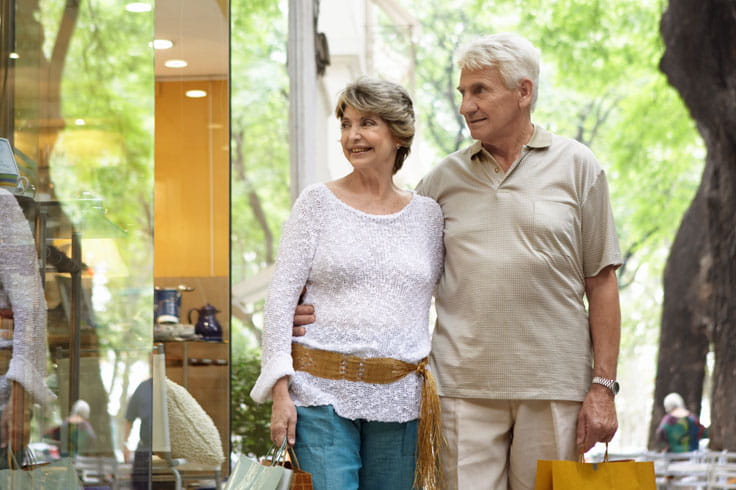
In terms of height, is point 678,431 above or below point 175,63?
below

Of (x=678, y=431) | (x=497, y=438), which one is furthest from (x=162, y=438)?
(x=678, y=431)

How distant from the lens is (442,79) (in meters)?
12.3

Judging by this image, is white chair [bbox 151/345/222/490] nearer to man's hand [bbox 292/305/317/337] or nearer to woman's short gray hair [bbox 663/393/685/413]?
man's hand [bbox 292/305/317/337]

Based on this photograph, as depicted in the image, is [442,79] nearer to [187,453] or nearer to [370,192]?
[187,453]

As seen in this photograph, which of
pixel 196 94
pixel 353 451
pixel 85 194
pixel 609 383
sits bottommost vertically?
pixel 353 451

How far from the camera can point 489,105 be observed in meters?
2.20

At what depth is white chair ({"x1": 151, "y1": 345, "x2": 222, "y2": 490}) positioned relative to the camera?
280 centimetres

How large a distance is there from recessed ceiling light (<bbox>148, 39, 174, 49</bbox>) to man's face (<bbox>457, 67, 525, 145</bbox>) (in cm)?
83

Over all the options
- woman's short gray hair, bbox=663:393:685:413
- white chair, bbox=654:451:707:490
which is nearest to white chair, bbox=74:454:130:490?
white chair, bbox=654:451:707:490

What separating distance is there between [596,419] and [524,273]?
1.07ft

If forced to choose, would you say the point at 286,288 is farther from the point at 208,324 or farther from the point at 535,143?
the point at 208,324

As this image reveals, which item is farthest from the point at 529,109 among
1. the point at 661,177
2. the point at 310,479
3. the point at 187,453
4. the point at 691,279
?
the point at 661,177

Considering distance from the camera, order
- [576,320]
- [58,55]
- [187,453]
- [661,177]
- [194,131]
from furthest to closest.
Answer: [661,177], [194,131], [187,453], [576,320], [58,55]

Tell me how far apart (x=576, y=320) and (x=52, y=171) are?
3.53 feet
